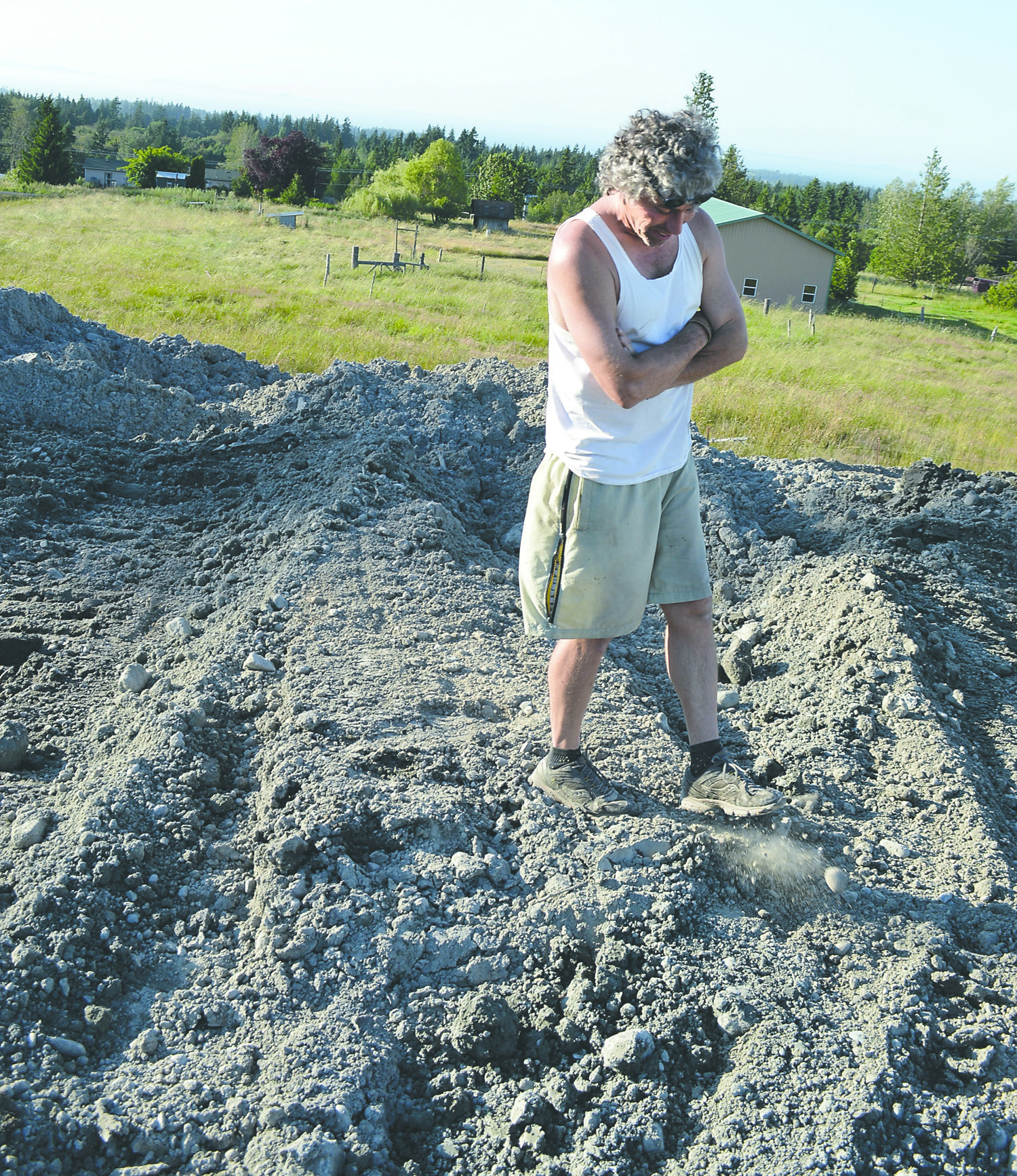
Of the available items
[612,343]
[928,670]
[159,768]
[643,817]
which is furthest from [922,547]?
[159,768]

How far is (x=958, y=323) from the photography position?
39.2 metres

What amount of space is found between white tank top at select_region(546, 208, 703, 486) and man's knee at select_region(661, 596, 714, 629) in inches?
17.4

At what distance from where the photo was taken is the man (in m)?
2.41

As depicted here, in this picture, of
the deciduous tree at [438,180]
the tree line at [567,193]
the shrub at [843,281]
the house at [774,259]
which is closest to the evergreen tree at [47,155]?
the tree line at [567,193]

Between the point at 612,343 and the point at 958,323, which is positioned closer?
the point at 612,343

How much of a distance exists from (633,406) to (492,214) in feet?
205

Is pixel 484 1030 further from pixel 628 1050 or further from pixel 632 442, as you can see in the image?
pixel 632 442

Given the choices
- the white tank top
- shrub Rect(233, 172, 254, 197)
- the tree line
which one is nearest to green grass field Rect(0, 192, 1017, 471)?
the white tank top

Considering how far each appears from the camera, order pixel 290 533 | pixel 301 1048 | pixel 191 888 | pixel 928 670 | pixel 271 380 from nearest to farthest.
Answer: pixel 301 1048, pixel 191 888, pixel 928 670, pixel 290 533, pixel 271 380

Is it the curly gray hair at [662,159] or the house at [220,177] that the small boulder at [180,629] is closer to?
the curly gray hair at [662,159]

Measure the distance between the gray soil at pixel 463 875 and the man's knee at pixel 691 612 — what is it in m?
0.63

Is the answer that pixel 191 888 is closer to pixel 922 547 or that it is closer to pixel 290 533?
pixel 290 533

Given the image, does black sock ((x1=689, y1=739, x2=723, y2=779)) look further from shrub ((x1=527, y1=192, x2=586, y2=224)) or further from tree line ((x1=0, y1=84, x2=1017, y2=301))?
shrub ((x1=527, y1=192, x2=586, y2=224))

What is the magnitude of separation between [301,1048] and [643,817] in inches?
48.9
